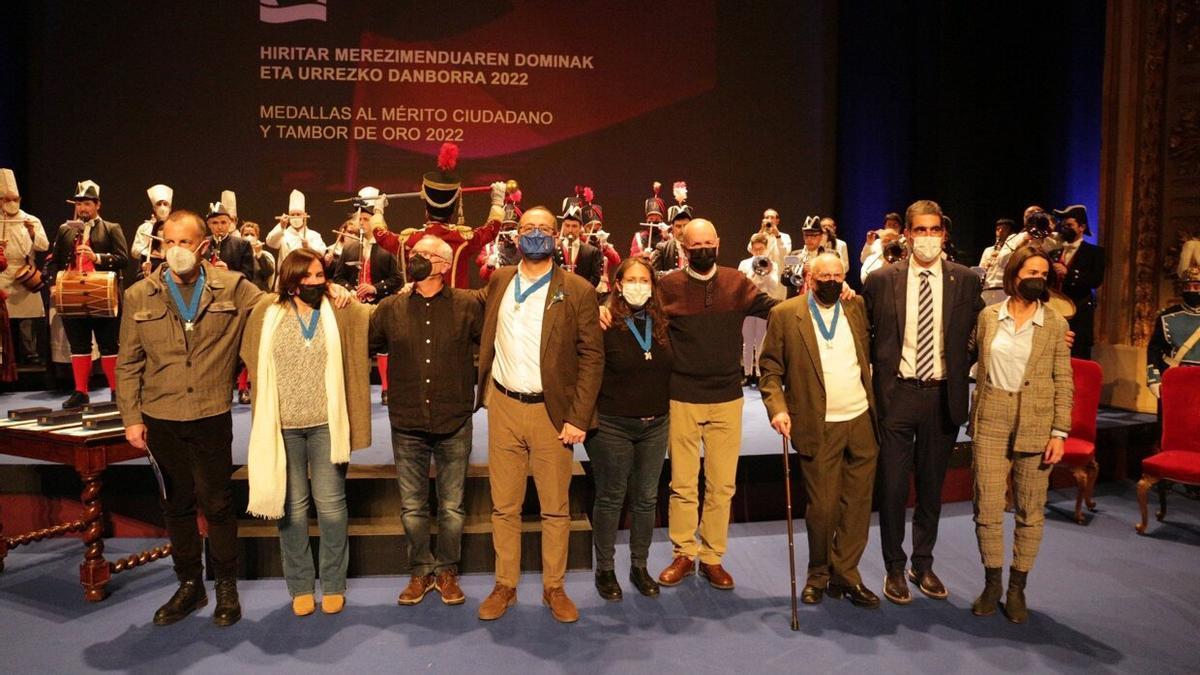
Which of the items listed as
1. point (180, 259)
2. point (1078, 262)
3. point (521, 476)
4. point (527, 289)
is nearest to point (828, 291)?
point (527, 289)

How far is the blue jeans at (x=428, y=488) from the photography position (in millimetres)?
3629

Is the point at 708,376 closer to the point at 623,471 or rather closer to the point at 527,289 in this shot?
the point at 623,471

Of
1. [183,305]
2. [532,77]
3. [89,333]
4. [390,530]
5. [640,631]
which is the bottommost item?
[640,631]

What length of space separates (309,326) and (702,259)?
1.80m

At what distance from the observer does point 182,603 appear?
3.55 metres

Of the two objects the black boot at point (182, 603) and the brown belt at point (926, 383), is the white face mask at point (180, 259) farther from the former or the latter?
the brown belt at point (926, 383)

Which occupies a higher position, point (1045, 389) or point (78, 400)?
point (1045, 389)

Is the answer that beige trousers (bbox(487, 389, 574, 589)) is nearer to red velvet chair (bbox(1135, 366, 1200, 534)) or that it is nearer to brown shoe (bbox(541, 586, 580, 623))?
brown shoe (bbox(541, 586, 580, 623))

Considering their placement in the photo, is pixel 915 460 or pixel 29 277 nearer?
pixel 915 460

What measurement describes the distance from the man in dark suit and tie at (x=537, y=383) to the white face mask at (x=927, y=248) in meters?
1.51

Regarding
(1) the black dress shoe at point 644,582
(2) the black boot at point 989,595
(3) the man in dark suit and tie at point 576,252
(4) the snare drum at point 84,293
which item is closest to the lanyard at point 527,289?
(1) the black dress shoe at point 644,582

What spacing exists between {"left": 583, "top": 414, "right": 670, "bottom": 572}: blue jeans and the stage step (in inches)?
14.5

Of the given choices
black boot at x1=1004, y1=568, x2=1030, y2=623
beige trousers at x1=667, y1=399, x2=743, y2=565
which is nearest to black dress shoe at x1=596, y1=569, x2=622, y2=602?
beige trousers at x1=667, y1=399, x2=743, y2=565

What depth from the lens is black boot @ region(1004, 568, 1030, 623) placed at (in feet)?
11.7
